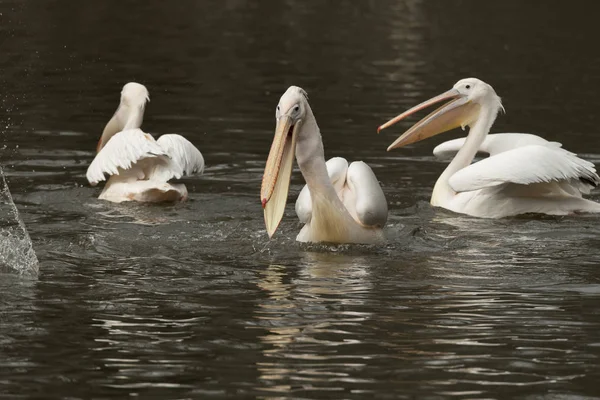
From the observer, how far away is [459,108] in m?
9.20

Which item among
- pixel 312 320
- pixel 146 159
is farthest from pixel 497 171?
pixel 312 320

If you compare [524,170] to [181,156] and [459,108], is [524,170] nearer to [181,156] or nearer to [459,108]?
[459,108]

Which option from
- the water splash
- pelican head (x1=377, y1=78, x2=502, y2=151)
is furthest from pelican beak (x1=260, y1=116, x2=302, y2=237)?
pelican head (x1=377, y1=78, x2=502, y2=151)

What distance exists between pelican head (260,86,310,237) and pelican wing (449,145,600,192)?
1584 mm

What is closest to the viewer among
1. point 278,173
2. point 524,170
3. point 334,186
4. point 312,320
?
point 312,320

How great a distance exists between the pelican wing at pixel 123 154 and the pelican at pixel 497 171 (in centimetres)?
149

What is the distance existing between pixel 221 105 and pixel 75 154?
2480 millimetres

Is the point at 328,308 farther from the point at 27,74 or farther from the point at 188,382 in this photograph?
the point at 27,74

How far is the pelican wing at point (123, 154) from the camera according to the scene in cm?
865

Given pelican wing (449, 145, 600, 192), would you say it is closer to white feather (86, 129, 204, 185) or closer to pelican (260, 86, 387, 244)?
pelican (260, 86, 387, 244)

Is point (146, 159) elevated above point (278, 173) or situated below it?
below

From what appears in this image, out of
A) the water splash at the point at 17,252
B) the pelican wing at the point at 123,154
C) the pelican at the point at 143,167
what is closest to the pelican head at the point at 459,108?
the pelican at the point at 143,167

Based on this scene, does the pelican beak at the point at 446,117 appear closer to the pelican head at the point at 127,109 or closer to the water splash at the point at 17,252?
the pelican head at the point at 127,109

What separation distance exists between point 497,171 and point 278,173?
1.95 metres
